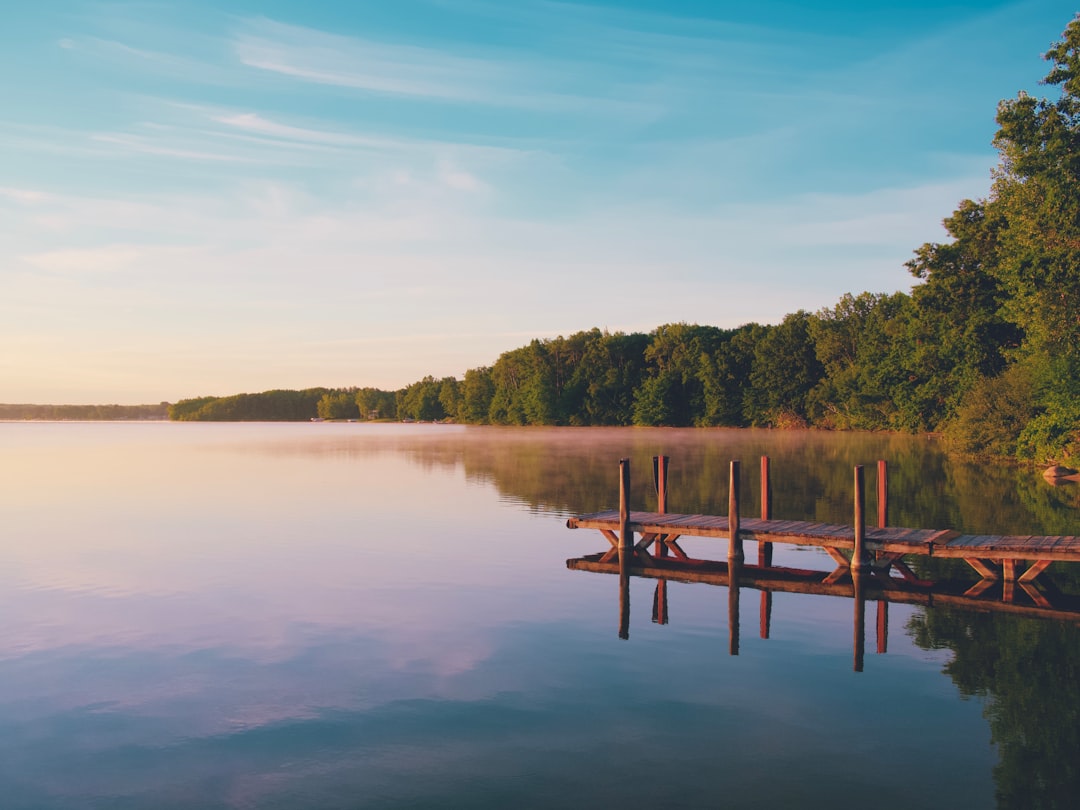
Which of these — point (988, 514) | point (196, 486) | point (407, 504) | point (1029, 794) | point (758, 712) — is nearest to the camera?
point (1029, 794)

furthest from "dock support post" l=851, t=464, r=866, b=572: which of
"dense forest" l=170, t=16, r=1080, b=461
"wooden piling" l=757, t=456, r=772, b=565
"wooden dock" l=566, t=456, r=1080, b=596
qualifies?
"dense forest" l=170, t=16, r=1080, b=461

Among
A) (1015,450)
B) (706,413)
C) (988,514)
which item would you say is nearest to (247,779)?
(988,514)

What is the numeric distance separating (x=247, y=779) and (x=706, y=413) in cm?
11953

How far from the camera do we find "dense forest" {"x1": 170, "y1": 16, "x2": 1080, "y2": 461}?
36.2 m

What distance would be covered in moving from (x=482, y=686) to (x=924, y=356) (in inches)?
2619

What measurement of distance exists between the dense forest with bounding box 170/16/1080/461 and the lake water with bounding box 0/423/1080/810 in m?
16.6

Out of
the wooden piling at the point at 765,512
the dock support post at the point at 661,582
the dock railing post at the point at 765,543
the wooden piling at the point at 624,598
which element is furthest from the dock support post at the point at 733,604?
the wooden piling at the point at 624,598

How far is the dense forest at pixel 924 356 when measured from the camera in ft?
119

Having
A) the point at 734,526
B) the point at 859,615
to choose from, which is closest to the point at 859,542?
the point at 859,615

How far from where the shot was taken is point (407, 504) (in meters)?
36.3

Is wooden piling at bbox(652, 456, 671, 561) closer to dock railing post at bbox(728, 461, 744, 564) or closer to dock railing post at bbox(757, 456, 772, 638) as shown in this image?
dock railing post at bbox(757, 456, 772, 638)

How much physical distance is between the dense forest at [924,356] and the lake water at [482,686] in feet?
54.6

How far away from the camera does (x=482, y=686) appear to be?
12828 mm

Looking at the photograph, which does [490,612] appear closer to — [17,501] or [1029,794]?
[1029,794]
